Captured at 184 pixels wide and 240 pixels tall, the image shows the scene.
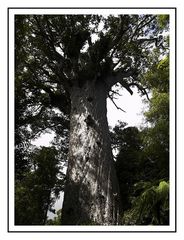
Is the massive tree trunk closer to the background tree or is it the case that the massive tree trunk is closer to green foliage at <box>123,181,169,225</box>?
the background tree

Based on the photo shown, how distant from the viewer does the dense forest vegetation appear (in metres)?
5.65

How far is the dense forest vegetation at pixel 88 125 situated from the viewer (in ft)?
18.5

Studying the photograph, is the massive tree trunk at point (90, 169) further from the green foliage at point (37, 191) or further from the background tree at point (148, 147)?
the background tree at point (148, 147)

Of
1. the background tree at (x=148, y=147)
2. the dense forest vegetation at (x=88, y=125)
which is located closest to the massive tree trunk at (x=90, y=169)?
the dense forest vegetation at (x=88, y=125)

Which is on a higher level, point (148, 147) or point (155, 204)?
point (148, 147)

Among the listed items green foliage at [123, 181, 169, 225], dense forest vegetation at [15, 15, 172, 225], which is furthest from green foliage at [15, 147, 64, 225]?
green foliage at [123, 181, 169, 225]

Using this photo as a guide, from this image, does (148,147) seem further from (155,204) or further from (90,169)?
(155,204)

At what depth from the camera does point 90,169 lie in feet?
20.8

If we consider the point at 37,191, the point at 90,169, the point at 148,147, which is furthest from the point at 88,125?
the point at 148,147

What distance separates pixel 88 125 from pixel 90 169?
4.03 ft

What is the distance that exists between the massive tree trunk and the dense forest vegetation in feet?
0.07

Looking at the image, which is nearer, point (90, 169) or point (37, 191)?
point (37, 191)

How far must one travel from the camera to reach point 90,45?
342 inches

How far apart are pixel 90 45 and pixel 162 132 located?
3.55 meters
